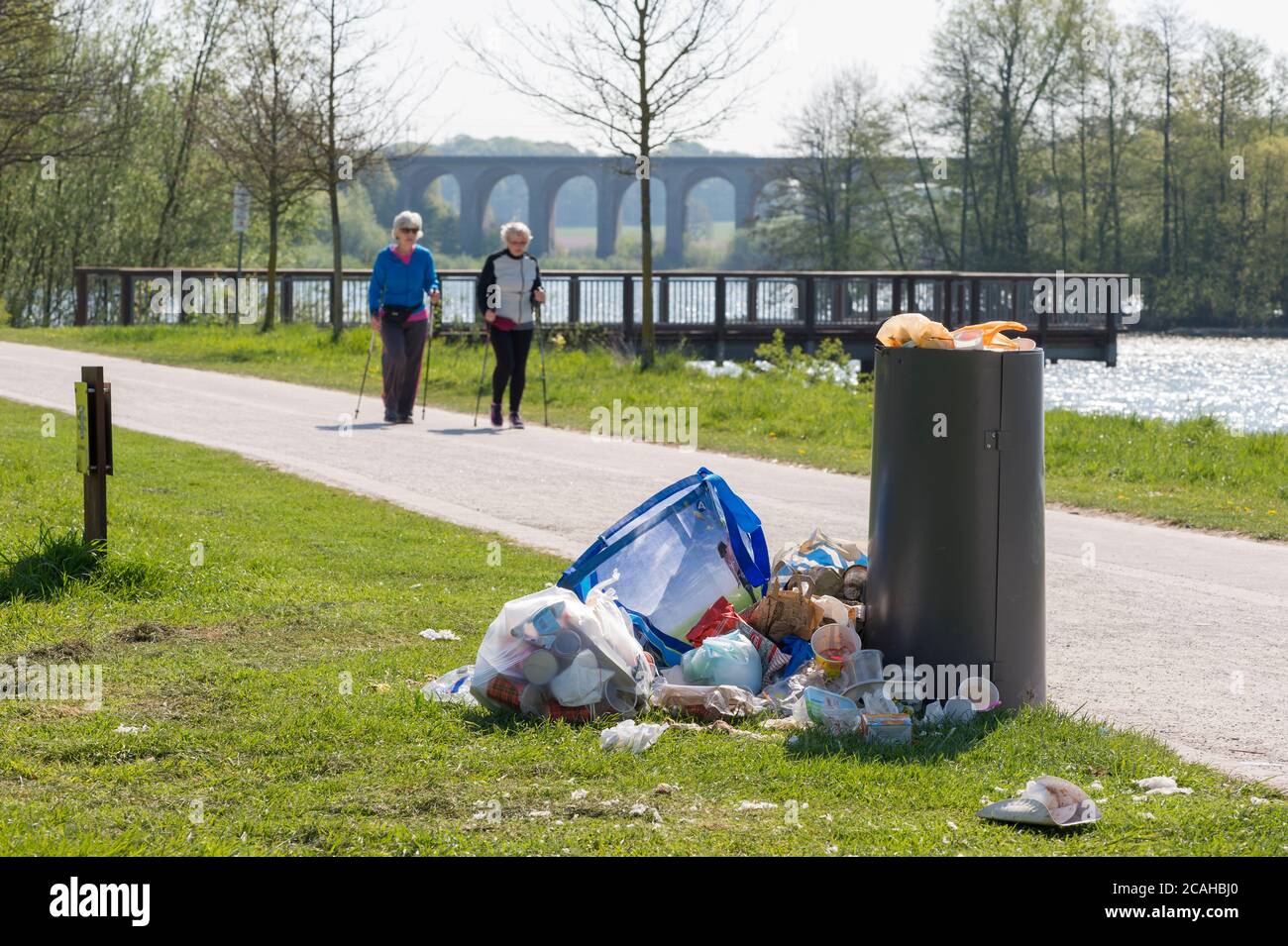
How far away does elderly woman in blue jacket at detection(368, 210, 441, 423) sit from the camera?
55.1 feet

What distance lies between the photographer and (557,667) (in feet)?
19.2

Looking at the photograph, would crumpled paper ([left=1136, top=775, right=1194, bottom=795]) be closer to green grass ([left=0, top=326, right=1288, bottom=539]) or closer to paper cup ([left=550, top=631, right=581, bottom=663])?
paper cup ([left=550, top=631, right=581, bottom=663])

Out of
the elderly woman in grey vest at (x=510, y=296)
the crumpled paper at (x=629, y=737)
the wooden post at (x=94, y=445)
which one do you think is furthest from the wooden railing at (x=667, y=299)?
the crumpled paper at (x=629, y=737)

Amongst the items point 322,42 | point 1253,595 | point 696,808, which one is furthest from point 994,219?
point 696,808

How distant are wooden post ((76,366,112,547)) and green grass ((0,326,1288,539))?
7774 mm

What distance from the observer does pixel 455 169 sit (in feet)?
340

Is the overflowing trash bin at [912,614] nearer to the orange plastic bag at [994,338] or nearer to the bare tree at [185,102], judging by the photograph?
the orange plastic bag at [994,338]

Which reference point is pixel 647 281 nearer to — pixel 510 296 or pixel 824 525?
pixel 510 296

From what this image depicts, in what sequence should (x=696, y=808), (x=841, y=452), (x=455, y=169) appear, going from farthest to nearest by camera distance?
(x=455, y=169) → (x=841, y=452) → (x=696, y=808)


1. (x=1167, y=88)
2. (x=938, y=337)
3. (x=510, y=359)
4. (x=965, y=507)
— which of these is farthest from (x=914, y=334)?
(x=1167, y=88)

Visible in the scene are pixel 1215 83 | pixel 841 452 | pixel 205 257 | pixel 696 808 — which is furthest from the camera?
pixel 1215 83
